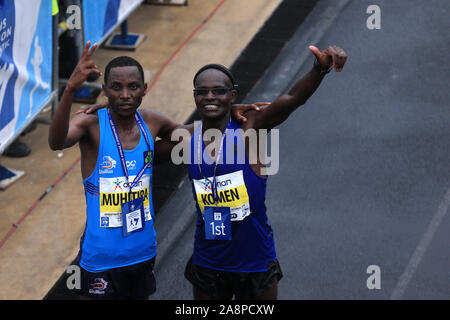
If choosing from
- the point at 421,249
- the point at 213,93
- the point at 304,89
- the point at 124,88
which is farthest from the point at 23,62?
the point at 421,249

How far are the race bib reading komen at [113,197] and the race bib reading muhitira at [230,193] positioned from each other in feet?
1.14

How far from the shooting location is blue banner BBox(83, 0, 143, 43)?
26.9 ft

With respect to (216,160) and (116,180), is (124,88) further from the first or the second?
(216,160)

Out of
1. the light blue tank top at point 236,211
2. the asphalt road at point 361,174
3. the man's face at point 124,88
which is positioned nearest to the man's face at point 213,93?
the light blue tank top at point 236,211

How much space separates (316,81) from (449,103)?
472 centimetres

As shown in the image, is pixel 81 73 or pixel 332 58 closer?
pixel 332 58

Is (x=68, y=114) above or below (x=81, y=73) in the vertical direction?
below

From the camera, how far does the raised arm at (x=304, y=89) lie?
4234 mm

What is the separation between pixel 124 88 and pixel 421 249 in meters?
3.21

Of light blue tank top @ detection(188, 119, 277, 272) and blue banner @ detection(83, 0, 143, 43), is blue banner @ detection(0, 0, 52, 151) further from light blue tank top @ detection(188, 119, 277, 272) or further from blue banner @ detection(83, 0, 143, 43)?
light blue tank top @ detection(188, 119, 277, 272)

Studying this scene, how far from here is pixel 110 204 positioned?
4.66 meters

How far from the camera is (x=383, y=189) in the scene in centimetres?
745

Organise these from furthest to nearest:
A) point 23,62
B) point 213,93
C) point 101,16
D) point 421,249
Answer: point 101,16 < point 23,62 < point 421,249 < point 213,93
